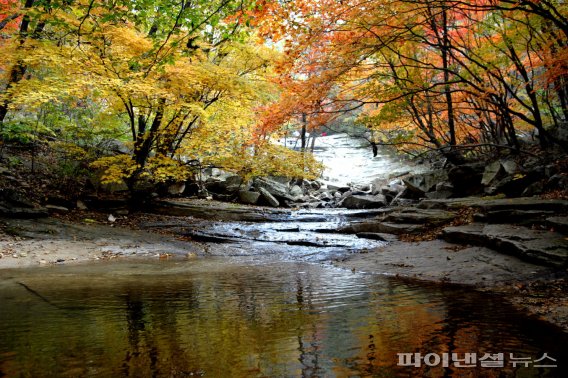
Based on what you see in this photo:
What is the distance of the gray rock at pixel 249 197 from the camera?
61.3 ft

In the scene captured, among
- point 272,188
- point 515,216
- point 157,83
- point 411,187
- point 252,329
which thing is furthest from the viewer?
point 272,188

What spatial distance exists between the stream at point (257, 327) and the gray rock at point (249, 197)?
11.7 meters

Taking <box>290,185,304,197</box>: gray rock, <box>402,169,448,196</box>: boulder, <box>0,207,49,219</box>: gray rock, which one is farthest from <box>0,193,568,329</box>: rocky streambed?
<box>290,185,304,197</box>: gray rock

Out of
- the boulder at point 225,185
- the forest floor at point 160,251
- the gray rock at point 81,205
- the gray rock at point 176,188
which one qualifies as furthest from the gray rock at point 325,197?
the gray rock at point 81,205

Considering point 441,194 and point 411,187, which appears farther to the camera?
point 411,187

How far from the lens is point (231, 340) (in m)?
3.16

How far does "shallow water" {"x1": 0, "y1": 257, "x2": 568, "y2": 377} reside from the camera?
262 cm

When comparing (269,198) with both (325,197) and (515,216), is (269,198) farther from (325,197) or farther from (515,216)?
(515,216)

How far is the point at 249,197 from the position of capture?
738 inches

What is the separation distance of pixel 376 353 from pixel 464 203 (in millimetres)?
9017

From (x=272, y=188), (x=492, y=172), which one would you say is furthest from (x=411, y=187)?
(x=272, y=188)

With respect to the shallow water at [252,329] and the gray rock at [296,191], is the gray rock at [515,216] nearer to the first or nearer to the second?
the shallow water at [252,329]

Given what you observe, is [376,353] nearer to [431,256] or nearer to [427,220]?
[431,256]

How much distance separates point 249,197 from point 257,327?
50.2 ft
